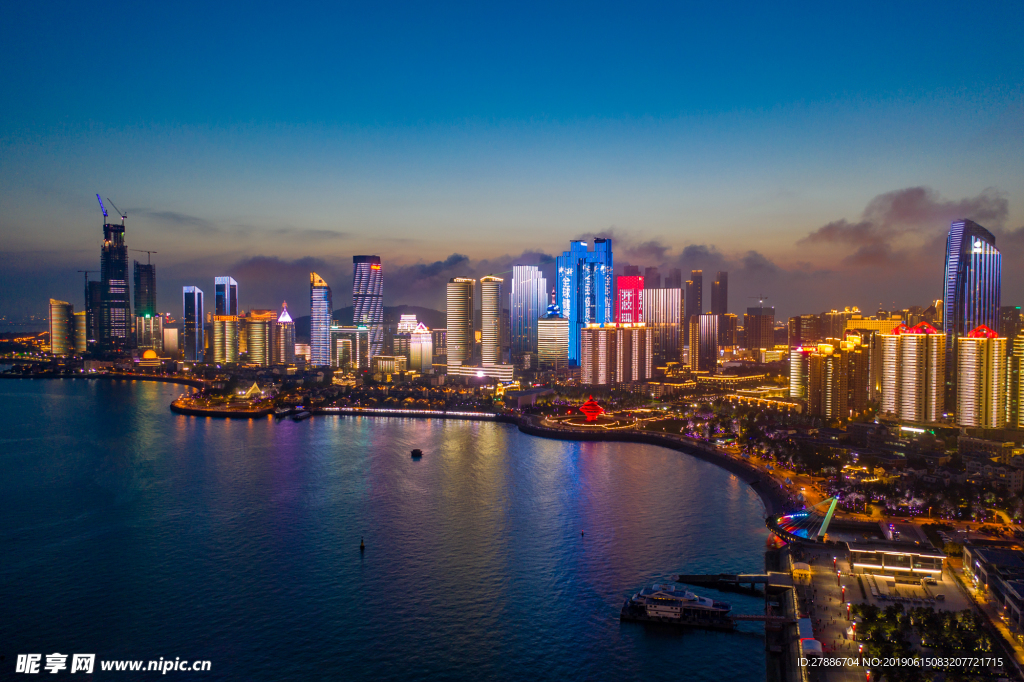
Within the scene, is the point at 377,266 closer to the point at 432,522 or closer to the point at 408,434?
the point at 408,434

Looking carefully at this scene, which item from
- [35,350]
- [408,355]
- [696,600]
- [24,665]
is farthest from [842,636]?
[35,350]

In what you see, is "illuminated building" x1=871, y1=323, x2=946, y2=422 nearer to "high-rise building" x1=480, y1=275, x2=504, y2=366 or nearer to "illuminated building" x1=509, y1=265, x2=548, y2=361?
"high-rise building" x1=480, y1=275, x2=504, y2=366

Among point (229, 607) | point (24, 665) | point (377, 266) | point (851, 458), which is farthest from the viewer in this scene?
point (377, 266)

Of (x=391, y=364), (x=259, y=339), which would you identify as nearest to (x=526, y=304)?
(x=391, y=364)

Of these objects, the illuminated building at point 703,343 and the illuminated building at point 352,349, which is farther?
the illuminated building at point 352,349

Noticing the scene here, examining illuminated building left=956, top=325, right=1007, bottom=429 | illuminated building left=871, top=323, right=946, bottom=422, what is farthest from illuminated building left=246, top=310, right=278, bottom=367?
illuminated building left=956, top=325, right=1007, bottom=429

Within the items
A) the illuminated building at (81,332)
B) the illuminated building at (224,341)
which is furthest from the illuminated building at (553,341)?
the illuminated building at (81,332)

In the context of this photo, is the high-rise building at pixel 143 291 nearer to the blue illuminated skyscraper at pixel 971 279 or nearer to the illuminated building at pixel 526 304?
the illuminated building at pixel 526 304
